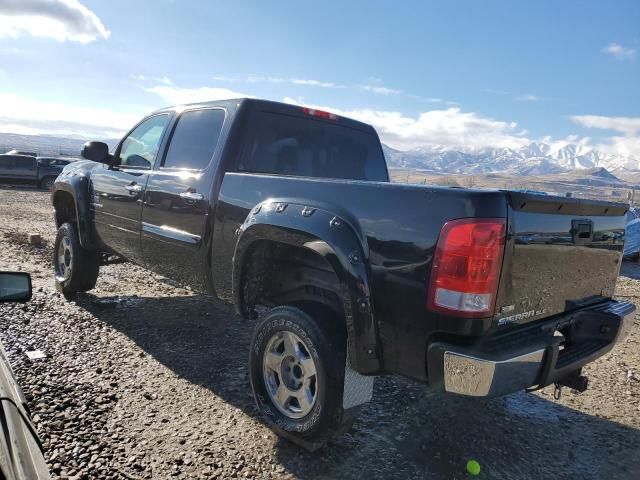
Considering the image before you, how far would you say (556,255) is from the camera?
2574 mm

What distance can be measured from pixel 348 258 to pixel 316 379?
753 millimetres

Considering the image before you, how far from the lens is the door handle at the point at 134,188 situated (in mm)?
4401

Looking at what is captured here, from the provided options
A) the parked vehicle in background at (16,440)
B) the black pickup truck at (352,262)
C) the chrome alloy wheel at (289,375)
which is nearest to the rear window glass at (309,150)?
the black pickup truck at (352,262)

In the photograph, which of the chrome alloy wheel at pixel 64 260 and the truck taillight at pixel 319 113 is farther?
the chrome alloy wheel at pixel 64 260

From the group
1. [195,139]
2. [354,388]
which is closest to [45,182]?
[195,139]

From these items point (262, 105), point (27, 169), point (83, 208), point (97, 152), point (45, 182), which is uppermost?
point (262, 105)

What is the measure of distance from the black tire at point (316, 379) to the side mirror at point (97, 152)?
2.94 metres

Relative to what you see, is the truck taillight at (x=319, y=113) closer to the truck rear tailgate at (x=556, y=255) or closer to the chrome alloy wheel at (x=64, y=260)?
the truck rear tailgate at (x=556, y=255)

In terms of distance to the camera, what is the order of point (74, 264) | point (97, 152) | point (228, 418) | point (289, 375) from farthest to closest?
point (74, 264)
point (97, 152)
point (228, 418)
point (289, 375)

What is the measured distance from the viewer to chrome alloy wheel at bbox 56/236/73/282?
217 inches

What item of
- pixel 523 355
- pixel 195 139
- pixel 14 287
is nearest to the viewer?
pixel 14 287

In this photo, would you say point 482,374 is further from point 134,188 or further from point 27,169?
point 27,169

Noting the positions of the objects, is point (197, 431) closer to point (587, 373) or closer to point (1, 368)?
point (1, 368)

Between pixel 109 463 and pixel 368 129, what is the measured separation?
350 cm
